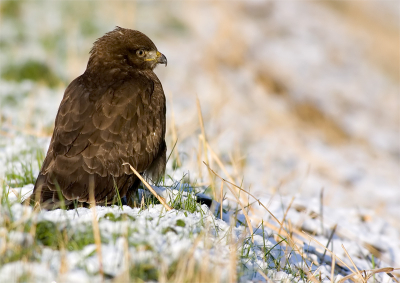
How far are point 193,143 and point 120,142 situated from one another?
4901 millimetres

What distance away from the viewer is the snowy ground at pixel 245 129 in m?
3.25

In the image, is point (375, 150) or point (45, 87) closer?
point (45, 87)

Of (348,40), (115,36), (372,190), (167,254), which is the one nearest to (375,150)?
(372,190)

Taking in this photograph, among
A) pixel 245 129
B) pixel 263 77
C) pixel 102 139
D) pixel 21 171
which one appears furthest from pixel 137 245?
pixel 263 77

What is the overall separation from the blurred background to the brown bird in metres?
Result: 2.82

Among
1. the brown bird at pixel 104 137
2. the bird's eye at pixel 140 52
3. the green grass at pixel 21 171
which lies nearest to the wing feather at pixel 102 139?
the brown bird at pixel 104 137

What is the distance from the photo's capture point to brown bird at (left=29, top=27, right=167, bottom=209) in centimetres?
422

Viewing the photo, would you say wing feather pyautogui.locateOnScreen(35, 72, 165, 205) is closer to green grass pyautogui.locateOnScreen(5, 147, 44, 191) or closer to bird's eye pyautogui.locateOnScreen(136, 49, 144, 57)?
bird's eye pyautogui.locateOnScreen(136, 49, 144, 57)

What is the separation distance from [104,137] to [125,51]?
1129 mm

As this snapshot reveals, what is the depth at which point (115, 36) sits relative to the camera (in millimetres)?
5074

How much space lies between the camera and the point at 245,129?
11625mm

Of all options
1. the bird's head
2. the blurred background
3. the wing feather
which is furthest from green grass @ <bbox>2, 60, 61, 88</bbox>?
the wing feather

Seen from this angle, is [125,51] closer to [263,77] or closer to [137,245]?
[137,245]

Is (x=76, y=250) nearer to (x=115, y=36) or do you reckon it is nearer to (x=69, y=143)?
(x=69, y=143)
